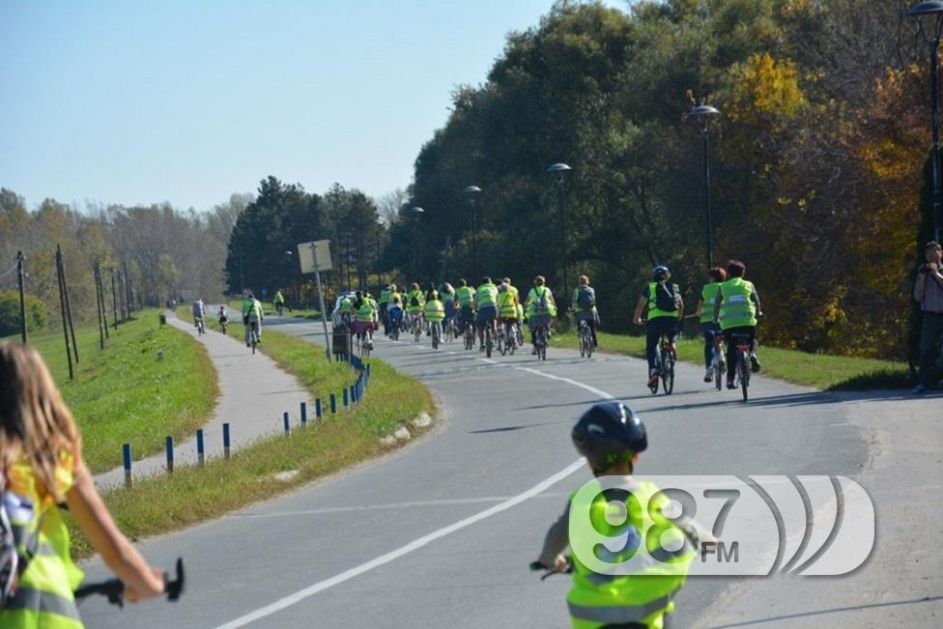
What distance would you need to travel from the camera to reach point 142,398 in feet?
142

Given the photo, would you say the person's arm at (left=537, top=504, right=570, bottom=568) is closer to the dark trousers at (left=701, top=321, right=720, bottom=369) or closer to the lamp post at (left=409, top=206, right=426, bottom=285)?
the dark trousers at (left=701, top=321, right=720, bottom=369)

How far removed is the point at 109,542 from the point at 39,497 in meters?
0.24

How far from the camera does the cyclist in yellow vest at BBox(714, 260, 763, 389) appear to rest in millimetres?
20656

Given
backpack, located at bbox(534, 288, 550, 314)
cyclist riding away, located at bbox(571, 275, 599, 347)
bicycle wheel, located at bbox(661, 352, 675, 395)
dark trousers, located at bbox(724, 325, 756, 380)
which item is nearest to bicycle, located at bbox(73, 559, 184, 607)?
dark trousers, located at bbox(724, 325, 756, 380)

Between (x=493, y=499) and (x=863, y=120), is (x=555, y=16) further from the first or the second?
(x=493, y=499)

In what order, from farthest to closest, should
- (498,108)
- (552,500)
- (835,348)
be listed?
(498,108), (835,348), (552,500)

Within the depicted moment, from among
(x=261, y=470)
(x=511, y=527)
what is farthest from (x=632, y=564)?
(x=261, y=470)

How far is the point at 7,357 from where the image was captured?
4.11 m

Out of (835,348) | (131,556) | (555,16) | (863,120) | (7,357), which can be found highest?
(555,16)

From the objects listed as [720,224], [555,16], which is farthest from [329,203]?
[720,224]

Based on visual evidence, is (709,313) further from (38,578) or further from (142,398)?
(142,398)

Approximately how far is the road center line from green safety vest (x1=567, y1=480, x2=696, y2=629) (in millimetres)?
4383

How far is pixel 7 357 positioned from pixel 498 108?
2742 inches

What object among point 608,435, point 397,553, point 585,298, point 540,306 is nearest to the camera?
point 608,435
